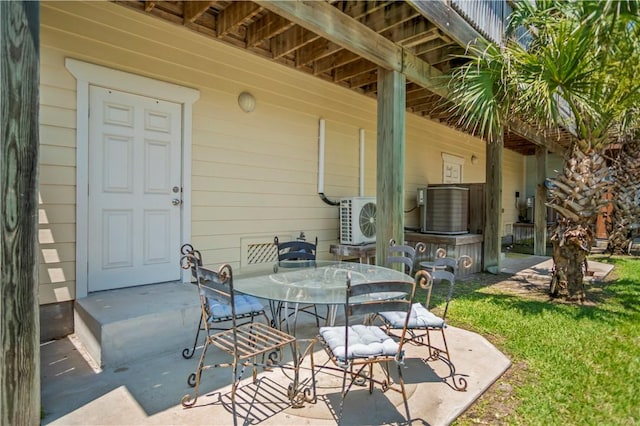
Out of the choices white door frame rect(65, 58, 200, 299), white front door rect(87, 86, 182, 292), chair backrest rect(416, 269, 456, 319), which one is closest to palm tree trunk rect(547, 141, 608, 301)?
Answer: chair backrest rect(416, 269, 456, 319)

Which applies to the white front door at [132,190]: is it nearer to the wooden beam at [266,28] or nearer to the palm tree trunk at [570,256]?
the wooden beam at [266,28]

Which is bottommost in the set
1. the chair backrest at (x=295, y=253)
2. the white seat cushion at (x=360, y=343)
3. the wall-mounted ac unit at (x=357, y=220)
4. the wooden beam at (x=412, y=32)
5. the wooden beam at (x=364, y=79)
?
the white seat cushion at (x=360, y=343)

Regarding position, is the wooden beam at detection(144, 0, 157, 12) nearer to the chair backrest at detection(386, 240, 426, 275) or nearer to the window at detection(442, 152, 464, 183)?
the chair backrest at detection(386, 240, 426, 275)

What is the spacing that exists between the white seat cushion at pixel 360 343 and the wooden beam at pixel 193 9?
10.1ft

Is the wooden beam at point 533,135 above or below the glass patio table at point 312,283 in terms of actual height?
above

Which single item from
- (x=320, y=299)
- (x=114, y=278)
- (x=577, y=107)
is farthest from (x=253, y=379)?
(x=577, y=107)

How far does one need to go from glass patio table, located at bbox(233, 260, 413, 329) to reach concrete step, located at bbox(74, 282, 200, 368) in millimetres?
623

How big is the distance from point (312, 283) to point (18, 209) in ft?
5.66

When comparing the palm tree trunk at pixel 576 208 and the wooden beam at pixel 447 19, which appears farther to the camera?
the palm tree trunk at pixel 576 208

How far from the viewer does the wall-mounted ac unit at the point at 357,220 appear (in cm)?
514

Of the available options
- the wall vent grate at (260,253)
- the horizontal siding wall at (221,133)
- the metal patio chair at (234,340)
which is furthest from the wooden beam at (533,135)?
the metal patio chair at (234,340)

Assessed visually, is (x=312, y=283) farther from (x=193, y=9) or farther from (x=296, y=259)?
(x=193, y=9)

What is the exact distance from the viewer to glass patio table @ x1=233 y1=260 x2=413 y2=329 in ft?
7.27

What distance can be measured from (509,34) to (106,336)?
5452mm
